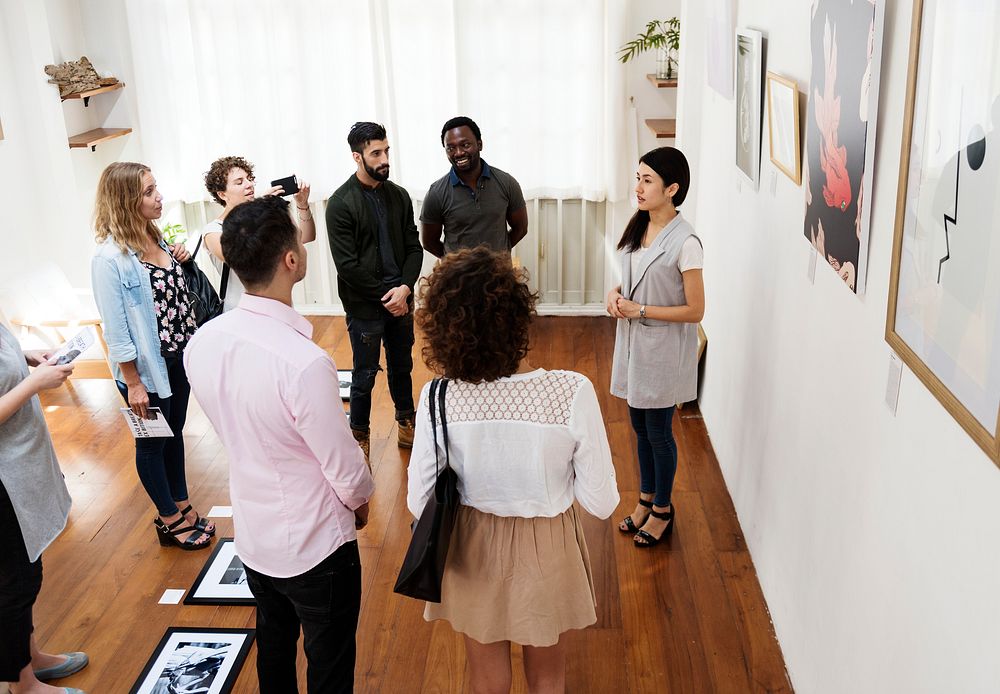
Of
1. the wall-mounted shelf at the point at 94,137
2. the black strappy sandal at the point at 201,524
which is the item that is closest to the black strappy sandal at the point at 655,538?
the black strappy sandal at the point at 201,524

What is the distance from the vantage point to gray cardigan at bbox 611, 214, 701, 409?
3262 mm

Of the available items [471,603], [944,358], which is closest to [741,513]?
[471,603]

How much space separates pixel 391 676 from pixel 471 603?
93 centimetres

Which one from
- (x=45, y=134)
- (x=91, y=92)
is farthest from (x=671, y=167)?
(x=91, y=92)

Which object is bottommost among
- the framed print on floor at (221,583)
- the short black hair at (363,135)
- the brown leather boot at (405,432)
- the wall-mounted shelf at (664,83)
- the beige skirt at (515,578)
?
the framed print on floor at (221,583)

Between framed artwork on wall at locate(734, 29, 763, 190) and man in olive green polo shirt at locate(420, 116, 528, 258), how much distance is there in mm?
1185

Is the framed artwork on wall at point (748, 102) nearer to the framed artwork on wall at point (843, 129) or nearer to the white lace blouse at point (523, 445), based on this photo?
the framed artwork on wall at point (843, 129)

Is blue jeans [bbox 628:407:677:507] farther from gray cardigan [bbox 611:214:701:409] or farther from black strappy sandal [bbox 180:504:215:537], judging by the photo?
black strappy sandal [bbox 180:504:215:537]

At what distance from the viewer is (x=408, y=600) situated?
131 inches

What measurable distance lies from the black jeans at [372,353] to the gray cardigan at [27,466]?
65.4 inches

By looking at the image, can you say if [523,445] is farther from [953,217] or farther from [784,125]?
[784,125]

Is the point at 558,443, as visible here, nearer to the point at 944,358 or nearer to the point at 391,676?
the point at 944,358

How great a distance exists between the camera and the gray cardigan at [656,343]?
326 centimetres

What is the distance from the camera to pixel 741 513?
3736mm
